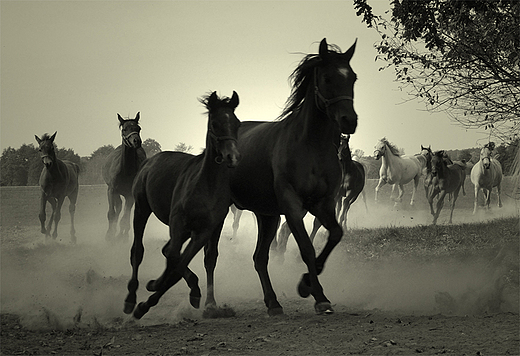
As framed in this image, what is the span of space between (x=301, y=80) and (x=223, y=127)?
4.63ft

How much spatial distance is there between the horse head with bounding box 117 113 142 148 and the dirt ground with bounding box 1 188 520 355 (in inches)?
96.0

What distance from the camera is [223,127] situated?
7.05 metres

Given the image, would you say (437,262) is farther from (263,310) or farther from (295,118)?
(295,118)

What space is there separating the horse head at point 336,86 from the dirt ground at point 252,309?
216 centimetres

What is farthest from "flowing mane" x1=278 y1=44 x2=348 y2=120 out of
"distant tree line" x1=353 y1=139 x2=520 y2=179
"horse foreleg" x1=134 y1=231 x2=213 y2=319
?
"distant tree line" x1=353 y1=139 x2=520 y2=179

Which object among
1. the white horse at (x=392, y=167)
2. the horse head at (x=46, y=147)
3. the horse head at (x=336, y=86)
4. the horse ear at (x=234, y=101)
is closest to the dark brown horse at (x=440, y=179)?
the white horse at (x=392, y=167)

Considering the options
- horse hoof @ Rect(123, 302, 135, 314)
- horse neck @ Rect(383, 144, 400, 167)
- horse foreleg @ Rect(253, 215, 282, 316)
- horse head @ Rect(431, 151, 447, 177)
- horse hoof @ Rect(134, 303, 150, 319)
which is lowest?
horse hoof @ Rect(123, 302, 135, 314)

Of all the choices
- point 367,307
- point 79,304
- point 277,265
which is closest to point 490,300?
point 367,307

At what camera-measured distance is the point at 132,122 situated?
13641mm

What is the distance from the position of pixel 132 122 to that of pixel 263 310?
664 cm

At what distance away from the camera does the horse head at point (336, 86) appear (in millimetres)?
6754

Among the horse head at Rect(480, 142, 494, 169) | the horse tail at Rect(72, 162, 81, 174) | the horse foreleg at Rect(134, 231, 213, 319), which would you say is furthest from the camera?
the horse head at Rect(480, 142, 494, 169)

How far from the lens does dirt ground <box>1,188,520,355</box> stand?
5.76 m

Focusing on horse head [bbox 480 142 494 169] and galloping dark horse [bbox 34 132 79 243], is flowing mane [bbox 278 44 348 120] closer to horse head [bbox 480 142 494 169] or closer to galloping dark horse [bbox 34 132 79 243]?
galloping dark horse [bbox 34 132 79 243]
